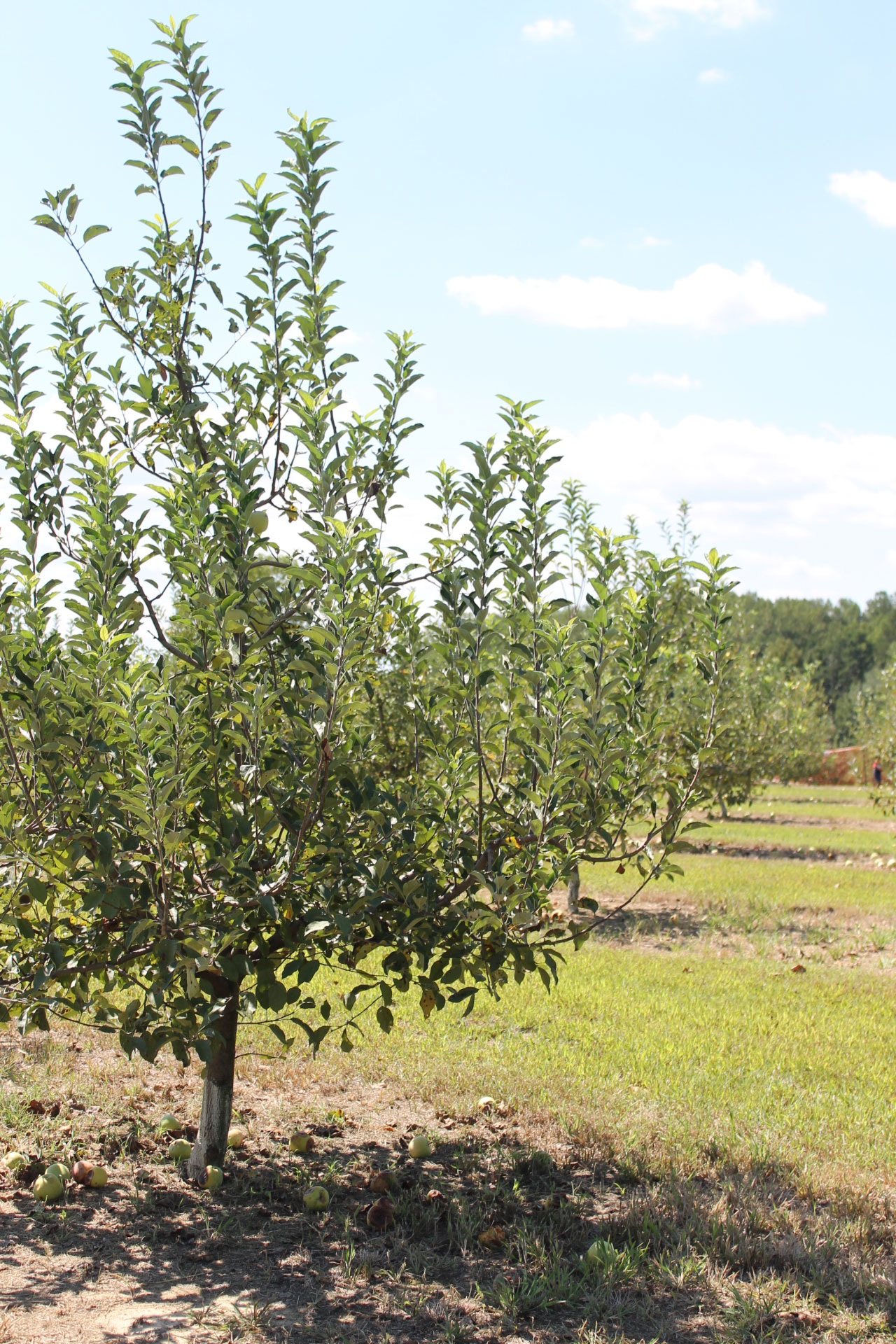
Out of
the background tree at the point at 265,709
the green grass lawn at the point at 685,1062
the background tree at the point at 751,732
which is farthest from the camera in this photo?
the background tree at the point at 751,732

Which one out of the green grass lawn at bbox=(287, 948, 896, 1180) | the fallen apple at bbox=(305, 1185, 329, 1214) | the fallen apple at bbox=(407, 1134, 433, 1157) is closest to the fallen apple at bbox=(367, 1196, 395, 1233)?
the fallen apple at bbox=(305, 1185, 329, 1214)

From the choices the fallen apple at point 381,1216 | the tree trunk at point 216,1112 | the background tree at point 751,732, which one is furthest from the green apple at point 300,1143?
the background tree at point 751,732

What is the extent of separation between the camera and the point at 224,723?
3.26 m

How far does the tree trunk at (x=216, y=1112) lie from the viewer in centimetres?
392

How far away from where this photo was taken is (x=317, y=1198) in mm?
3740

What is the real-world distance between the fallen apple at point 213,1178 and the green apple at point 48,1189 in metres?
0.54

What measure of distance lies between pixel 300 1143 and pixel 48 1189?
1.00 meters

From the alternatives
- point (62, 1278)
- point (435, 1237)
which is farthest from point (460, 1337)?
point (62, 1278)

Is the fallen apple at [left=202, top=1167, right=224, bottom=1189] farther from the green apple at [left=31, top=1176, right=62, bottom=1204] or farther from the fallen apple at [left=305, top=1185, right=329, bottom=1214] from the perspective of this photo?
the green apple at [left=31, top=1176, right=62, bottom=1204]

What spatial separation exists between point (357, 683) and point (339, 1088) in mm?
2967

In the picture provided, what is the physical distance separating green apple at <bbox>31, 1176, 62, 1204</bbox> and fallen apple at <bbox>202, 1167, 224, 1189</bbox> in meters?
0.54

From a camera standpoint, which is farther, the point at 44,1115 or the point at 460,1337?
the point at 44,1115

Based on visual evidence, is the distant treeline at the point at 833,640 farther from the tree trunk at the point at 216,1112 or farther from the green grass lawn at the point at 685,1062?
the tree trunk at the point at 216,1112

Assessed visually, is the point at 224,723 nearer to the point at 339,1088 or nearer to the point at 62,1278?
the point at 62,1278
